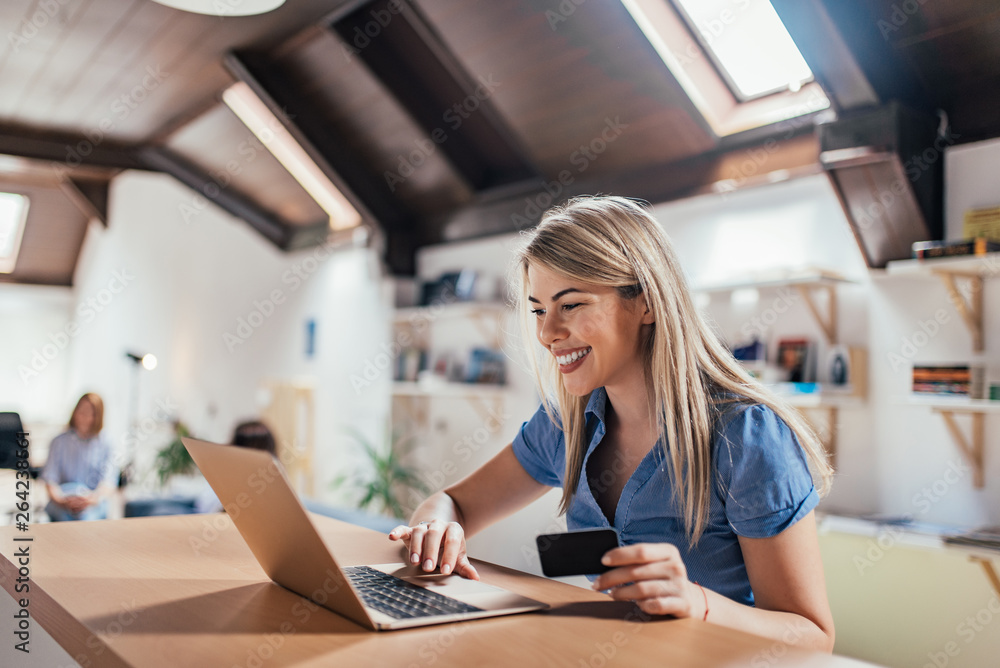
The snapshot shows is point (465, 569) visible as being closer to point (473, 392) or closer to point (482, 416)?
point (473, 392)

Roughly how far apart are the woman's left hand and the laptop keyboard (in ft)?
0.55

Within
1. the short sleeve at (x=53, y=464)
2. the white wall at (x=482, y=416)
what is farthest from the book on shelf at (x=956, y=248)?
the short sleeve at (x=53, y=464)

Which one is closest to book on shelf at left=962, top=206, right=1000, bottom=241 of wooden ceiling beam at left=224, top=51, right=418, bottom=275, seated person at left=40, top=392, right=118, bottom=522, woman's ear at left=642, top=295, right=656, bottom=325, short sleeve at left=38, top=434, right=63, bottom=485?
woman's ear at left=642, top=295, right=656, bottom=325

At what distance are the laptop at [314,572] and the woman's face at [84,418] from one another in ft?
14.0

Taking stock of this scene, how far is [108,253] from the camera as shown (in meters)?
9.31

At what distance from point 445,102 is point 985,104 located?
2.66 metres

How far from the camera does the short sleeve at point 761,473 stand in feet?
3.98

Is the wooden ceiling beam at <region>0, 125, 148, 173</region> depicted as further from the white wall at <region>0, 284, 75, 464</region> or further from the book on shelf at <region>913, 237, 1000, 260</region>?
the book on shelf at <region>913, 237, 1000, 260</region>

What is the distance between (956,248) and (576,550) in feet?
6.99

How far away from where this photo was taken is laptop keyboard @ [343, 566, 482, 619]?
0.95 metres

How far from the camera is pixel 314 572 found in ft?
3.13

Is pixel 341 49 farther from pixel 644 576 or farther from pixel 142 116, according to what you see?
pixel 644 576

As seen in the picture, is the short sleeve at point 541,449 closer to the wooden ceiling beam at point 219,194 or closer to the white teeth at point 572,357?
the white teeth at point 572,357

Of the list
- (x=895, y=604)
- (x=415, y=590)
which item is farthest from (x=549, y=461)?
(x=895, y=604)
